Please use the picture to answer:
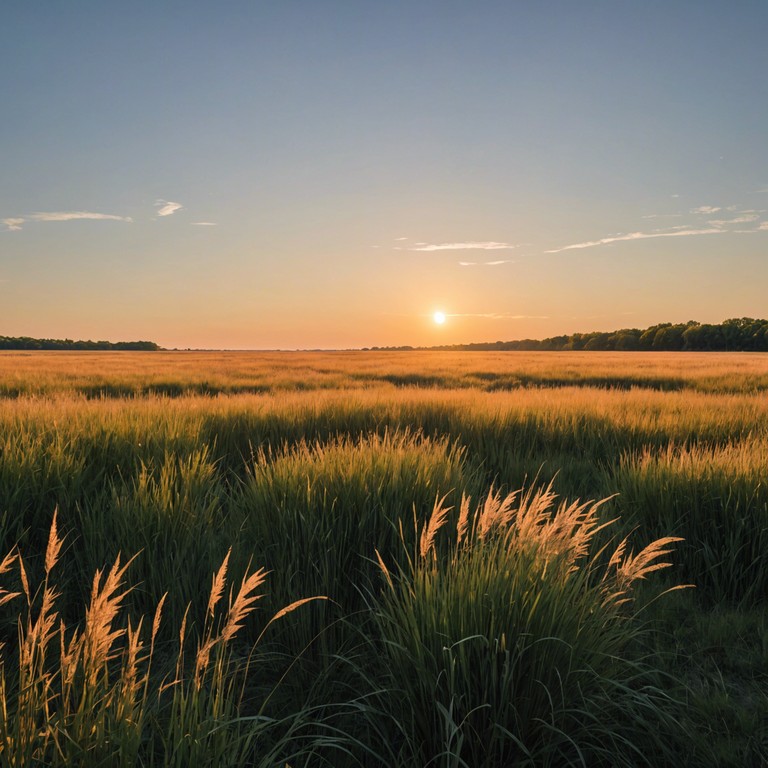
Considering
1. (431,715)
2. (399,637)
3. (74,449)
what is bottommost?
(431,715)

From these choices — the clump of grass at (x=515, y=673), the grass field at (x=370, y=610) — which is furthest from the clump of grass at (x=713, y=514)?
the clump of grass at (x=515, y=673)

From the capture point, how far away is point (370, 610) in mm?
1995

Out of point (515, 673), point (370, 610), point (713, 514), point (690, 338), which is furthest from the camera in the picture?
point (690, 338)

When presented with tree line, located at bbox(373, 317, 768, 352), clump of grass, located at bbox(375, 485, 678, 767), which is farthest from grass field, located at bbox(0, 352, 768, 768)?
tree line, located at bbox(373, 317, 768, 352)

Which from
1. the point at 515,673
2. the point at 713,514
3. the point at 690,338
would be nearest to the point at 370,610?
→ the point at 515,673

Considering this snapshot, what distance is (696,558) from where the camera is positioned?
3215 mm

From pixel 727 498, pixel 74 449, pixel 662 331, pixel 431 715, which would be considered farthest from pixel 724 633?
pixel 662 331

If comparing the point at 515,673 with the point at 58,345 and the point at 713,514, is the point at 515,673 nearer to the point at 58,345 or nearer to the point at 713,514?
the point at 713,514

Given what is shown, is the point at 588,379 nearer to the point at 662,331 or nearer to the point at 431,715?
the point at 431,715

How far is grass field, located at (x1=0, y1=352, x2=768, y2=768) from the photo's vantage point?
1.37 m

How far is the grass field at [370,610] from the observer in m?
1.37

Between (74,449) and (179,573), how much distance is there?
6.95ft

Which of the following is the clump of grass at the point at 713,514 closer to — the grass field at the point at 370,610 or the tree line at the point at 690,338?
the grass field at the point at 370,610

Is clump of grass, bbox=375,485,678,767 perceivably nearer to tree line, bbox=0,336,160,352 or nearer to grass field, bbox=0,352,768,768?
grass field, bbox=0,352,768,768
